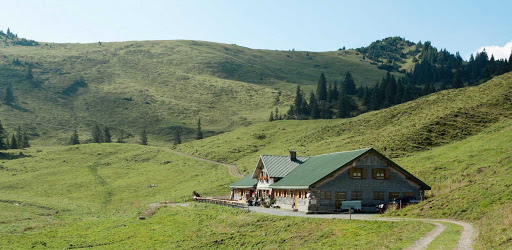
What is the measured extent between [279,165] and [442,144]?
36961 millimetres

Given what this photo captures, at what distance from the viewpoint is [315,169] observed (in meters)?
52.9

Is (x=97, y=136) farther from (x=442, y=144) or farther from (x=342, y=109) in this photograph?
(x=442, y=144)

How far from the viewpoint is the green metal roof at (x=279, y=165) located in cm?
5962

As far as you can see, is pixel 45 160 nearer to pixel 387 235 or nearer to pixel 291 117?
pixel 291 117

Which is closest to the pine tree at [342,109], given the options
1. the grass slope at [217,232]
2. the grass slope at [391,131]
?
the grass slope at [391,131]

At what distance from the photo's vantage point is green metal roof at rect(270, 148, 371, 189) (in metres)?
47.8

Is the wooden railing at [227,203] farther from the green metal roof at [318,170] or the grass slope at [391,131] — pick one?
the grass slope at [391,131]

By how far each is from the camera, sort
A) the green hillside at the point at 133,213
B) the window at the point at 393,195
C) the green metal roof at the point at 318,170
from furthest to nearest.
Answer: the window at the point at 393,195
the green metal roof at the point at 318,170
the green hillside at the point at 133,213

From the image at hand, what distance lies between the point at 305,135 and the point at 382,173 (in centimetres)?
8294

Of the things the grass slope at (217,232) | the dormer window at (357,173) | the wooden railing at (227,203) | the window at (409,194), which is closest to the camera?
the grass slope at (217,232)

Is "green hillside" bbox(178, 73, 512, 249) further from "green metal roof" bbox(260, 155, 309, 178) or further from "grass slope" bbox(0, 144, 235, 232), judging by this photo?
"green metal roof" bbox(260, 155, 309, 178)

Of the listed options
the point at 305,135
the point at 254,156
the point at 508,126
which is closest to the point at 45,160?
the point at 254,156

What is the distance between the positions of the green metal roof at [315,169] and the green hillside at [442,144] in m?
9.18

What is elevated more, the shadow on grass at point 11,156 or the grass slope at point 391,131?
the grass slope at point 391,131
